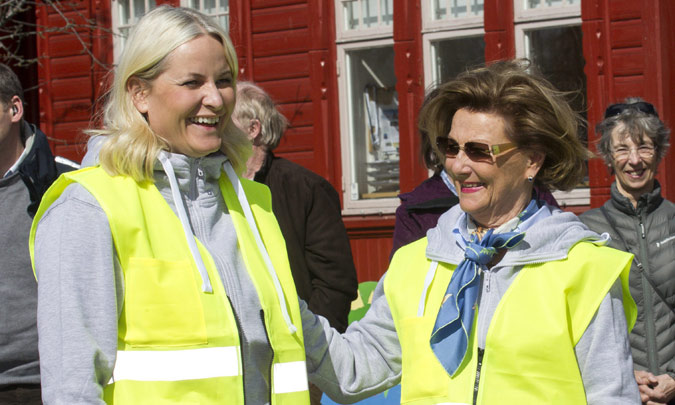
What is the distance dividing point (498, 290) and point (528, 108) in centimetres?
54

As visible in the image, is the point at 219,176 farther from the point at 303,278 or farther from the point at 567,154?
the point at 303,278

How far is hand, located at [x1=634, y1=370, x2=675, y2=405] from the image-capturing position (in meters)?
4.13

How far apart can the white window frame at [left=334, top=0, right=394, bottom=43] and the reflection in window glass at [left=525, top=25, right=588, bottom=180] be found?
1.39 meters

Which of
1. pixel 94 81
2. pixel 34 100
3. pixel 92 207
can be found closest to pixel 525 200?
pixel 92 207

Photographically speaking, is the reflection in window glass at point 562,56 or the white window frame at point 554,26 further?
the reflection in window glass at point 562,56

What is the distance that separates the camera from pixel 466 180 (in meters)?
2.81

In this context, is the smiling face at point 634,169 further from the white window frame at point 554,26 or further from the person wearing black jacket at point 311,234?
the white window frame at point 554,26

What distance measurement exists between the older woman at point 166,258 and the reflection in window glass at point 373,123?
20.9 feet

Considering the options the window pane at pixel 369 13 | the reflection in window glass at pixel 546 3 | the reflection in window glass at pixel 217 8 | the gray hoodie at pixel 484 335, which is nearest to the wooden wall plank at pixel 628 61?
the reflection in window glass at pixel 546 3

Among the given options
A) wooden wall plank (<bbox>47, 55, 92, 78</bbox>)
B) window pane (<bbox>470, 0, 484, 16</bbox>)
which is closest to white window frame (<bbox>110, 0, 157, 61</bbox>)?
wooden wall plank (<bbox>47, 55, 92, 78</bbox>)

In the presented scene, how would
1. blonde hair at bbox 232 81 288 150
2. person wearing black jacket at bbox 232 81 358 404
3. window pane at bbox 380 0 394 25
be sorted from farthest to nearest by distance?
window pane at bbox 380 0 394 25 → blonde hair at bbox 232 81 288 150 → person wearing black jacket at bbox 232 81 358 404

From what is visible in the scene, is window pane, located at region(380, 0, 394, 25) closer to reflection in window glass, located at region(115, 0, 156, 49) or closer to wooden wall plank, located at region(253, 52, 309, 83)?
wooden wall plank, located at region(253, 52, 309, 83)

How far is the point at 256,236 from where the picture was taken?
2.71 meters

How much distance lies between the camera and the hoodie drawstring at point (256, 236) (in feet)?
8.57
